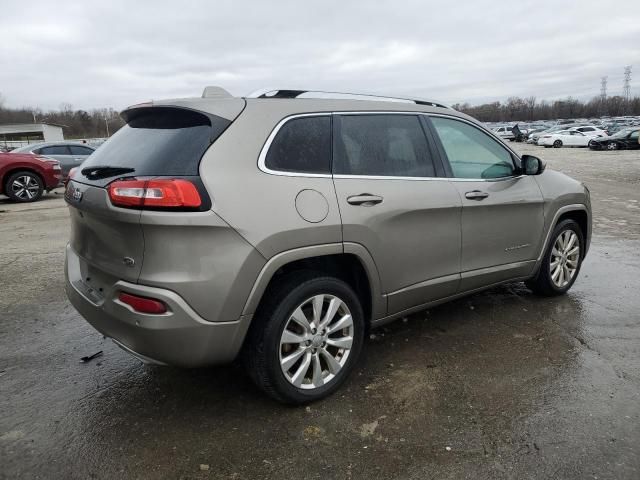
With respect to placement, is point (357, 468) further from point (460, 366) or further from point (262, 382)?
point (460, 366)

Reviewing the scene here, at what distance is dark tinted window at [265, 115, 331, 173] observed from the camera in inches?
109

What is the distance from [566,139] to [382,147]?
1577 inches

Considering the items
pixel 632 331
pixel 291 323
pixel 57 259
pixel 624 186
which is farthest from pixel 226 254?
pixel 624 186

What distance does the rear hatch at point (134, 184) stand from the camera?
244 cm

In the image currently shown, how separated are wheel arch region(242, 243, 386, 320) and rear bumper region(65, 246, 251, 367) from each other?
185 millimetres

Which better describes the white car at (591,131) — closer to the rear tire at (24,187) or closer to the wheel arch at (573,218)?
the rear tire at (24,187)

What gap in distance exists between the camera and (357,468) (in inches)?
95.1

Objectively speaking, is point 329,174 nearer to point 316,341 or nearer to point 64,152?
point 316,341

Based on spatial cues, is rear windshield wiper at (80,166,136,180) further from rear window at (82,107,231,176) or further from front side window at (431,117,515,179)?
front side window at (431,117,515,179)

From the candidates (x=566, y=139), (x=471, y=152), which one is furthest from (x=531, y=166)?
(x=566, y=139)

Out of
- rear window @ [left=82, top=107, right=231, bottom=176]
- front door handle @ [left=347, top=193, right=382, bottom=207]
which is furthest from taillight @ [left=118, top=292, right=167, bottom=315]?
front door handle @ [left=347, top=193, right=382, bottom=207]

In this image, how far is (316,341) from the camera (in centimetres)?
289

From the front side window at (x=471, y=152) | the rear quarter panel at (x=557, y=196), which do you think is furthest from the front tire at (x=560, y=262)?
the front side window at (x=471, y=152)

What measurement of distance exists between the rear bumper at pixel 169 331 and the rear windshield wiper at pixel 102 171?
1.96 feet
